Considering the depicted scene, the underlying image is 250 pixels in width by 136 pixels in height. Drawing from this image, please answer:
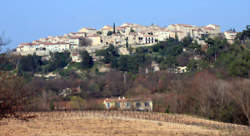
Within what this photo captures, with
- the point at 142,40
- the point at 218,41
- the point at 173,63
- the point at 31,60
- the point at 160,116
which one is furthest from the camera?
the point at 142,40

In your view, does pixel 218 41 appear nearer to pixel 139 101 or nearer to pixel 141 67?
pixel 141 67

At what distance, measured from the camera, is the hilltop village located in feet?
269

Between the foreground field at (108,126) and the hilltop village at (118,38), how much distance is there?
5326 cm

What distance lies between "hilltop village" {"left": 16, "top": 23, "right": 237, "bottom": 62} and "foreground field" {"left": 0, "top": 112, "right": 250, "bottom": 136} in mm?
53255

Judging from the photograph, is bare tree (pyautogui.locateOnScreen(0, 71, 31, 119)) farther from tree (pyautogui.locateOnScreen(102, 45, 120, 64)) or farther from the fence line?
tree (pyautogui.locateOnScreen(102, 45, 120, 64))

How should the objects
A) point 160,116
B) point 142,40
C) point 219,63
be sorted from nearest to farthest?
point 160,116
point 219,63
point 142,40

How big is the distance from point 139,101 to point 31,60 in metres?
39.8

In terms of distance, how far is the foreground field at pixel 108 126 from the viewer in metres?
18.1

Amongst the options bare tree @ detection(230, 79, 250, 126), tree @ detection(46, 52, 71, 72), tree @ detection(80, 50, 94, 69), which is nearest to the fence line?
bare tree @ detection(230, 79, 250, 126)

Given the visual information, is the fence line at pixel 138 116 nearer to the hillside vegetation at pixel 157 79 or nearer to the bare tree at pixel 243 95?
the hillside vegetation at pixel 157 79

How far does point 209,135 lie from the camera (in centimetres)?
1770

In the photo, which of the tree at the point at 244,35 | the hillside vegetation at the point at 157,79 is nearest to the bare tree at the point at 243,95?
the hillside vegetation at the point at 157,79

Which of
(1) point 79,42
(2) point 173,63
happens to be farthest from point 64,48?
(2) point 173,63

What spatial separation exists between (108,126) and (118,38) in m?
68.2
